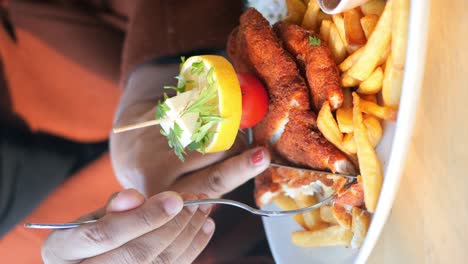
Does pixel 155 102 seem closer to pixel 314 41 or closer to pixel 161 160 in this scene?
pixel 161 160

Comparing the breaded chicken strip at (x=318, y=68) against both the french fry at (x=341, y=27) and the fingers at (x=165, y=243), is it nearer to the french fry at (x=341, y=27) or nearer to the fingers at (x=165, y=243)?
the french fry at (x=341, y=27)

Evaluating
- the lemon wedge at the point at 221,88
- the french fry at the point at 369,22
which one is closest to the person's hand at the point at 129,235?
the lemon wedge at the point at 221,88

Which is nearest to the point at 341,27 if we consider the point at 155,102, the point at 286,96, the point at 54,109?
the point at 286,96

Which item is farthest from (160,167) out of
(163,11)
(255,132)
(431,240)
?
(431,240)

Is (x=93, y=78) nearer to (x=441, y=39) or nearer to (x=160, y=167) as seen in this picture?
(x=160, y=167)

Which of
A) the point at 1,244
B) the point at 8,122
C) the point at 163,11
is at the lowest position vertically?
the point at 1,244

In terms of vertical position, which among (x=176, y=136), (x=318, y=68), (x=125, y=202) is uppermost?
(x=318, y=68)
